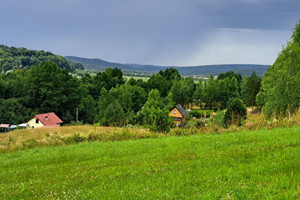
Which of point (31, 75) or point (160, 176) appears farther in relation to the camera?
point (31, 75)

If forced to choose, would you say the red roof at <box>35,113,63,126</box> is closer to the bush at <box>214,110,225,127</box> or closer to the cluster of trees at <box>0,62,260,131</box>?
the cluster of trees at <box>0,62,260,131</box>

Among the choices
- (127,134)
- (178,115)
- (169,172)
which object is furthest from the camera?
(178,115)

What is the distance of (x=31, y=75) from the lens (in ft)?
209

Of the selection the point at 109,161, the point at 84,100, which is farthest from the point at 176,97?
the point at 109,161

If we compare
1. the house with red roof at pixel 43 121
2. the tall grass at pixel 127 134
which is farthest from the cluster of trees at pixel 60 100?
the tall grass at pixel 127 134

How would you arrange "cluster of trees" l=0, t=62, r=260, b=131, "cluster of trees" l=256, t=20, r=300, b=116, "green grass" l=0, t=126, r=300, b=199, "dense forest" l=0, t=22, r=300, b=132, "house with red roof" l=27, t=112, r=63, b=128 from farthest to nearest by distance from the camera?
1. "cluster of trees" l=0, t=62, r=260, b=131
2. "house with red roof" l=27, t=112, r=63, b=128
3. "dense forest" l=0, t=22, r=300, b=132
4. "cluster of trees" l=256, t=20, r=300, b=116
5. "green grass" l=0, t=126, r=300, b=199

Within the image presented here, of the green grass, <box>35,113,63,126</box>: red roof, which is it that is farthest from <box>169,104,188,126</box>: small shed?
the green grass

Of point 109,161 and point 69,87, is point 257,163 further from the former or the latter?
point 69,87

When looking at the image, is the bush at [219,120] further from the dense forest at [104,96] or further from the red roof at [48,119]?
the red roof at [48,119]

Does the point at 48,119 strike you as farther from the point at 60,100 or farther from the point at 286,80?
the point at 286,80

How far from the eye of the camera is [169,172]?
801 centimetres

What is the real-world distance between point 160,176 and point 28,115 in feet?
210

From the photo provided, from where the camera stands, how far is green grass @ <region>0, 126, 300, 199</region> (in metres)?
6.27

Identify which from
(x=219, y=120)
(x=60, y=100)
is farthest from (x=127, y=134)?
(x=60, y=100)
